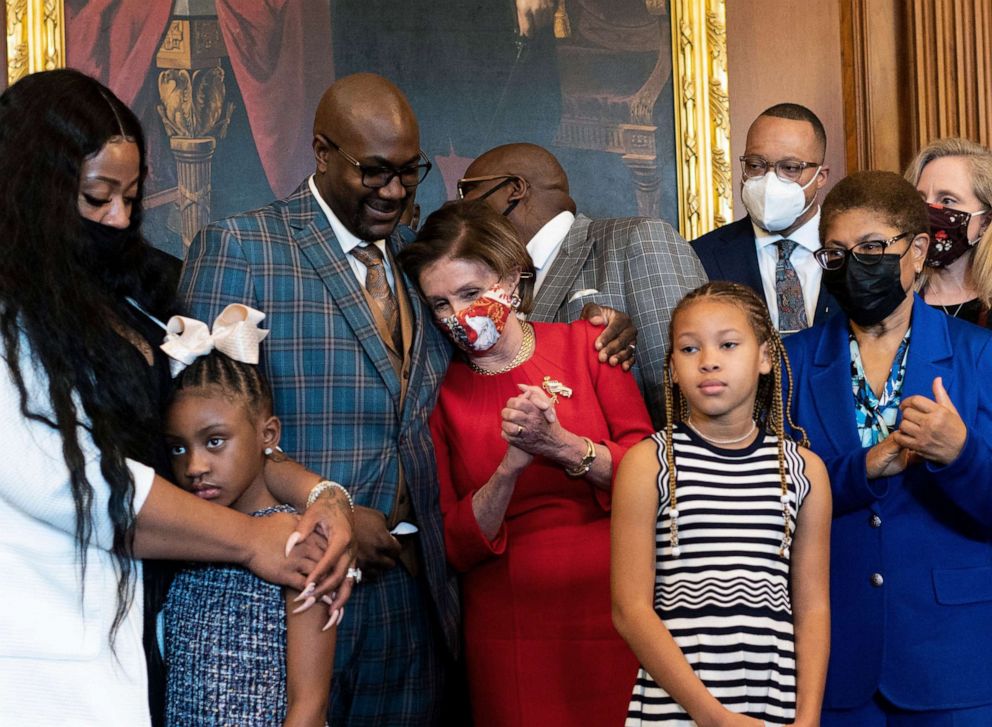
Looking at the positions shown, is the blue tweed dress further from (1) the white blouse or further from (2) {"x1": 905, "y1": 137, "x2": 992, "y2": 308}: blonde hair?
(2) {"x1": 905, "y1": 137, "x2": 992, "y2": 308}: blonde hair

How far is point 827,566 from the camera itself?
2.52 meters

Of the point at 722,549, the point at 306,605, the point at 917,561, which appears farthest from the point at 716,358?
the point at 306,605

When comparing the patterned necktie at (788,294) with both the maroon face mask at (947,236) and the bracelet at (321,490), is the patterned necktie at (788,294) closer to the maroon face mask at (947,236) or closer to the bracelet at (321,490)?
the maroon face mask at (947,236)

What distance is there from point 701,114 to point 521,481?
2.69 meters

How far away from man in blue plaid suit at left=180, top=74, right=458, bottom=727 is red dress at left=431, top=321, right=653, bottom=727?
0.07 m

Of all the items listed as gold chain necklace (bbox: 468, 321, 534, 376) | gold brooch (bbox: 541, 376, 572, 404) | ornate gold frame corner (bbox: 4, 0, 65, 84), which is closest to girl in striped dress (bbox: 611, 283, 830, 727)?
gold brooch (bbox: 541, 376, 572, 404)

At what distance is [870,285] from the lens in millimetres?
2775

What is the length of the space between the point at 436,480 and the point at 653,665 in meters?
0.84

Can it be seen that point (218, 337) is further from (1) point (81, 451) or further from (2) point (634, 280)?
(2) point (634, 280)

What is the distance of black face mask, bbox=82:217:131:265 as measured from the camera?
92.1 inches

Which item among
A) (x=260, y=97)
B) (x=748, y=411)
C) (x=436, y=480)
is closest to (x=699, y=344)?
(x=748, y=411)

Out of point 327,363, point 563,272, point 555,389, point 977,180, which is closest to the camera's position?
point 327,363

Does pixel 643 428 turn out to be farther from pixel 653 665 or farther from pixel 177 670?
pixel 177 670

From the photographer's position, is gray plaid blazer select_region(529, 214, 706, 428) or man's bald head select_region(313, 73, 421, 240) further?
gray plaid blazer select_region(529, 214, 706, 428)
